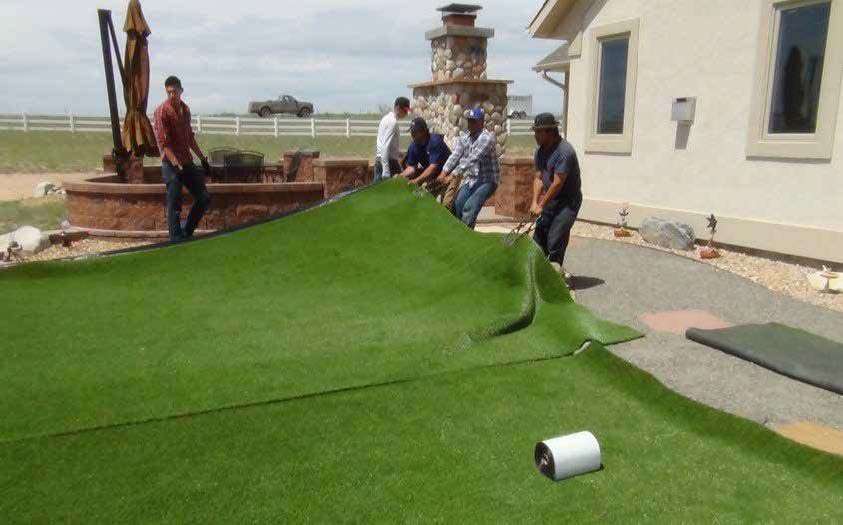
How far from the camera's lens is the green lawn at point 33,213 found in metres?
10.8

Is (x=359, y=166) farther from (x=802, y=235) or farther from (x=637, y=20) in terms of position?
(x=802, y=235)

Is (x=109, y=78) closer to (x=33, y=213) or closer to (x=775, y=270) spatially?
(x=33, y=213)

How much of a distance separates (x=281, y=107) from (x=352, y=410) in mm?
39773

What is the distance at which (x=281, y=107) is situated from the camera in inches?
1604

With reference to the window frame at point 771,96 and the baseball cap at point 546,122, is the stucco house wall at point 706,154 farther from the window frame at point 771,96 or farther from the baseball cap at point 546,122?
the baseball cap at point 546,122

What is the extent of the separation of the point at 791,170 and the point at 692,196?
1.32 meters

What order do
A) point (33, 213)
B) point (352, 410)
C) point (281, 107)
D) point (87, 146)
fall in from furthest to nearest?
point (281, 107), point (87, 146), point (33, 213), point (352, 410)

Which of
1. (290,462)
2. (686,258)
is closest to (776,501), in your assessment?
(290,462)

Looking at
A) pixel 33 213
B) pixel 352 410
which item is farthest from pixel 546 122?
pixel 33 213

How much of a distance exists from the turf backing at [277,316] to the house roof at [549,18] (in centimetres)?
517

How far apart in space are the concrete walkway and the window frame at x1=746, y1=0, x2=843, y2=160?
157 cm

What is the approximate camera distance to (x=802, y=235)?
23.5 feet

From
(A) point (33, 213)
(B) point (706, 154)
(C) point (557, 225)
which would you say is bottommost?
(A) point (33, 213)

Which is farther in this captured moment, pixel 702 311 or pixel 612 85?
pixel 612 85
